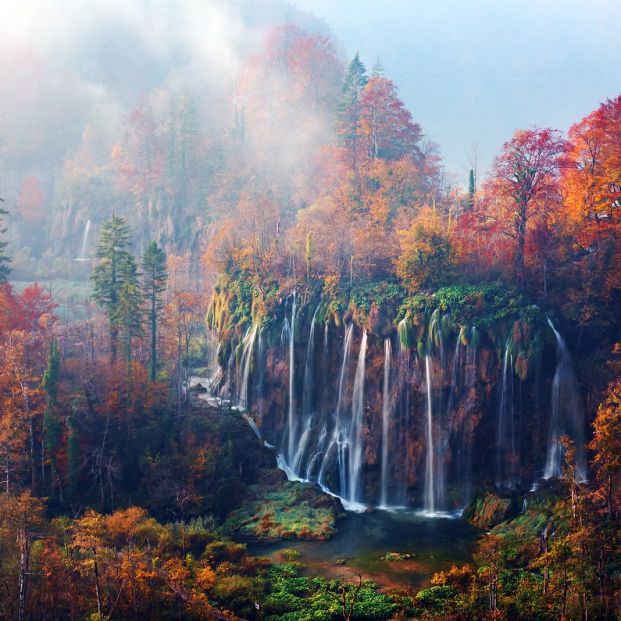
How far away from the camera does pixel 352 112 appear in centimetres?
6475

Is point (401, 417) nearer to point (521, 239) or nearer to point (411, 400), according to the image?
point (411, 400)

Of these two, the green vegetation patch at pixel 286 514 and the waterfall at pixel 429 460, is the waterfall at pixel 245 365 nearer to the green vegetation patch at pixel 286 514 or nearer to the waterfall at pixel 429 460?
the green vegetation patch at pixel 286 514

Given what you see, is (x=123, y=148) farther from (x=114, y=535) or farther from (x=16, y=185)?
(x=114, y=535)

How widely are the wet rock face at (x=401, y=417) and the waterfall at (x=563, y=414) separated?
750 mm

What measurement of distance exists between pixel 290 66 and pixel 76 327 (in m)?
51.7

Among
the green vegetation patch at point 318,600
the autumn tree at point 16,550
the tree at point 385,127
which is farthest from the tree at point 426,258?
the autumn tree at point 16,550

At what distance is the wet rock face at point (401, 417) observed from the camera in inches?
1390

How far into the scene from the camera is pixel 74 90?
360 ft

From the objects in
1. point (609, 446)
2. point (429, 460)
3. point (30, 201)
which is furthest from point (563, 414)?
point (30, 201)

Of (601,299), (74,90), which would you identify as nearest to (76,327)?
(601,299)

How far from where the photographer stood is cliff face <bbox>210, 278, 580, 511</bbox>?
35.2m

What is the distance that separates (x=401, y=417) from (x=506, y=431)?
617 cm

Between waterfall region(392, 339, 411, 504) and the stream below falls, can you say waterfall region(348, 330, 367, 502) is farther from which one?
the stream below falls

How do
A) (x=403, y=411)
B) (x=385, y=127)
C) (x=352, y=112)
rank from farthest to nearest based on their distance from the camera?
(x=352, y=112), (x=385, y=127), (x=403, y=411)
